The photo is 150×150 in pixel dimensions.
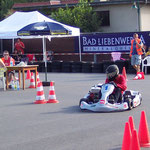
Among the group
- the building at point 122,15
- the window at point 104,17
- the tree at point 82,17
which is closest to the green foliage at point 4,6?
the tree at point 82,17

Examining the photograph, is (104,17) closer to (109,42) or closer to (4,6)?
(109,42)

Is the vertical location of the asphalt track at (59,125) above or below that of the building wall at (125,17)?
below

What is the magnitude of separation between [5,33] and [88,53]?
303 inches

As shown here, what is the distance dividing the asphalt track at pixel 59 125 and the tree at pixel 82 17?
24.7 m

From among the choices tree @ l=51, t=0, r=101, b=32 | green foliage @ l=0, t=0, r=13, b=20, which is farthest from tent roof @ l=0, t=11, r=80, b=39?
green foliage @ l=0, t=0, r=13, b=20

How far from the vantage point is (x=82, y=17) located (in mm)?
39844

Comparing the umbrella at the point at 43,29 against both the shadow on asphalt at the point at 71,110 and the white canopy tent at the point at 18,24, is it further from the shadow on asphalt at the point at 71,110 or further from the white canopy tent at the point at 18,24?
the shadow on asphalt at the point at 71,110

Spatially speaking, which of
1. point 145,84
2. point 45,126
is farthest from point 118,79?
point 145,84

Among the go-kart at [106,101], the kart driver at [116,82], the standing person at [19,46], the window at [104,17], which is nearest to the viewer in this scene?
the go-kart at [106,101]

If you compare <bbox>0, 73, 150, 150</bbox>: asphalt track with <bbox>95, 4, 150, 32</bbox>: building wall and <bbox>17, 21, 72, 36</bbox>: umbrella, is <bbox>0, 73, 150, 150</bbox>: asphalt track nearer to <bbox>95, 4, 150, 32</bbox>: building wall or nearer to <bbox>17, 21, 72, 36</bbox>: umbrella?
<bbox>17, 21, 72, 36</bbox>: umbrella

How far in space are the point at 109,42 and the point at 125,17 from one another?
12263mm

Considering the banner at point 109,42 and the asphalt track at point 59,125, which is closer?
the asphalt track at point 59,125

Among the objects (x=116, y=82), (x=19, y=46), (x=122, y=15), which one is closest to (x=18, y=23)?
(x=19, y=46)

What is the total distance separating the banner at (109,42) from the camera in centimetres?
2619
